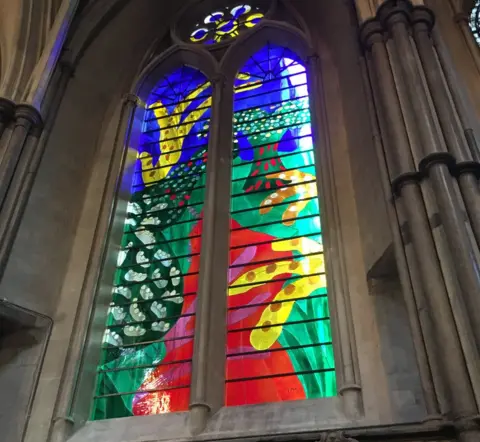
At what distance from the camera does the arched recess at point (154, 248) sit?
175 inches

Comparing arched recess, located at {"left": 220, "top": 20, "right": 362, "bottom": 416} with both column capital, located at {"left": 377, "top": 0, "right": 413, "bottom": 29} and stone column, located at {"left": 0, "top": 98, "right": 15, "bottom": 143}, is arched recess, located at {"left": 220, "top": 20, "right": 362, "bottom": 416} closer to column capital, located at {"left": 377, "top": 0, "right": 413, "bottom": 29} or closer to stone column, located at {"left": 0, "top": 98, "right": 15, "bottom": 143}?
column capital, located at {"left": 377, "top": 0, "right": 413, "bottom": 29}

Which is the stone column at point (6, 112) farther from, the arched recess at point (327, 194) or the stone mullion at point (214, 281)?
the arched recess at point (327, 194)

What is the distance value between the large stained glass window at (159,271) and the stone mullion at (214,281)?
20cm

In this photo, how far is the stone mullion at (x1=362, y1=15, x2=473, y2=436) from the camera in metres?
2.77

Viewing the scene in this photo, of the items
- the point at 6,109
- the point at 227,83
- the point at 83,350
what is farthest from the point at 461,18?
the point at 83,350

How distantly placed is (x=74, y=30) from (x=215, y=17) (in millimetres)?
1748

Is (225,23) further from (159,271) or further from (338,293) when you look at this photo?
(338,293)

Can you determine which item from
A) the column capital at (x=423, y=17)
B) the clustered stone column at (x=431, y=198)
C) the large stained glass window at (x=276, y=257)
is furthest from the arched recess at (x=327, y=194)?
the column capital at (x=423, y=17)

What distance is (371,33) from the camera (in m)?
4.59

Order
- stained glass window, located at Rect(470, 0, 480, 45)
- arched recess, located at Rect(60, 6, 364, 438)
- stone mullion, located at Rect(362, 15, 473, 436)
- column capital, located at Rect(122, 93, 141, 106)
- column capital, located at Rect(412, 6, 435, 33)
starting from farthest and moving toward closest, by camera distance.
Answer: column capital, located at Rect(122, 93, 141, 106)
stained glass window, located at Rect(470, 0, 480, 45)
arched recess, located at Rect(60, 6, 364, 438)
column capital, located at Rect(412, 6, 435, 33)
stone mullion, located at Rect(362, 15, 473, 436)

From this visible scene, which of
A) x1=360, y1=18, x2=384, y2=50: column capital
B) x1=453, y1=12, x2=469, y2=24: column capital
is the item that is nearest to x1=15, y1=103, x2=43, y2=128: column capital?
x1=360, y1=18, x2=384, y2=50: column capital

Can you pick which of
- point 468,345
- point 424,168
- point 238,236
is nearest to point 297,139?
point 238,236

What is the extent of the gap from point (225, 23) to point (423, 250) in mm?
4958

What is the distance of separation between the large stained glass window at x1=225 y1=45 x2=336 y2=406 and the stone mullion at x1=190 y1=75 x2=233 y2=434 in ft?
0.24
